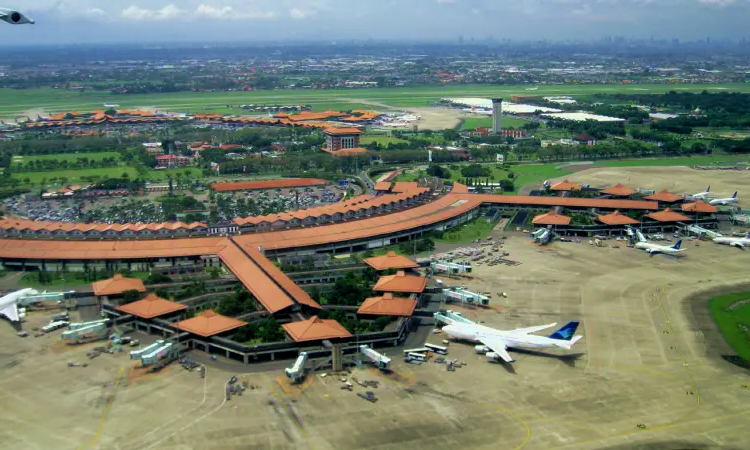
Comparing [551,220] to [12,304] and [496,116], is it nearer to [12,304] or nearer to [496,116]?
[12,304]

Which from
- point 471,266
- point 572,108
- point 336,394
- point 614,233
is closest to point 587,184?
point 614,233

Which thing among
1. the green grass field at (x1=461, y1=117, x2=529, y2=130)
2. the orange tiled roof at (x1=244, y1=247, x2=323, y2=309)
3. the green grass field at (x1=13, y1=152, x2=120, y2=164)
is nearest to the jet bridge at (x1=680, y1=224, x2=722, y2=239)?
the orange tiled roof at (x1=244, y1=247, x2=323, y2=309)

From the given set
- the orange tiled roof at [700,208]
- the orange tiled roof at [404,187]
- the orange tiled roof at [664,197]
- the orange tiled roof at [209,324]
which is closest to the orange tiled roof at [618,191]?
the orange tiled roof at [664,197]

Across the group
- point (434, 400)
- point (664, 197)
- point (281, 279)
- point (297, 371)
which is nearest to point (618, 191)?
point (664, 197)

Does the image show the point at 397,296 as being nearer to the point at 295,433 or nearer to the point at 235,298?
the point at 235,298

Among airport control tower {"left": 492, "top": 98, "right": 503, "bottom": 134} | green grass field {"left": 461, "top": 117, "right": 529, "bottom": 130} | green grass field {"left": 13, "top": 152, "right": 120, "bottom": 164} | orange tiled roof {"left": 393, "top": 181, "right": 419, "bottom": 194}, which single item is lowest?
green grass field {"left": 13, "top": 152, "right": 120, "bottom": 164}

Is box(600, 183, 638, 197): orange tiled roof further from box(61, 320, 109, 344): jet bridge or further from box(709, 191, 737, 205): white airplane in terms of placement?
box(61, 320, 109, 344): jet bridge
